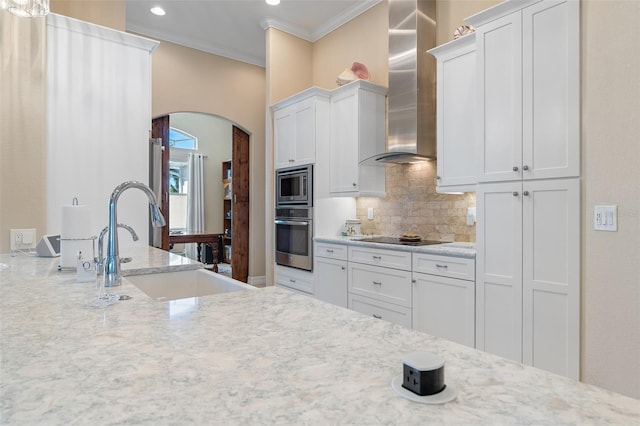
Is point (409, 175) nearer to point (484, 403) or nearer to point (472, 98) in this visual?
point (472, 98)

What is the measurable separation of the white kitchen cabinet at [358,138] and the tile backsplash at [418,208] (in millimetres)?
163

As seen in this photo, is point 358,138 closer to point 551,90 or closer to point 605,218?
point 551,90

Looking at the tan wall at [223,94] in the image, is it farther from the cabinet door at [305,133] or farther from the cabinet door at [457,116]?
the cabinet door at [457,116]

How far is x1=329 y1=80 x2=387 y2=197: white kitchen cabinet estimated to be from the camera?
3615mm

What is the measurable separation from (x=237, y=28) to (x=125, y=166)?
268 centimetres

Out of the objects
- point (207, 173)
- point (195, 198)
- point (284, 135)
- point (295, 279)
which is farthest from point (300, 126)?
point (207, 173)

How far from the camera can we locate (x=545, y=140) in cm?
214

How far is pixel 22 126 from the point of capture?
2.37m

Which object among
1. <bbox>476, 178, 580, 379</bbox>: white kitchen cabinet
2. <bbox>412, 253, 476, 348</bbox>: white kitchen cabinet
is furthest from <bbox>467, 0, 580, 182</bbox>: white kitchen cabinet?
<bbox>412, 253, 476, 348</bbox>: white kitchen cabinet

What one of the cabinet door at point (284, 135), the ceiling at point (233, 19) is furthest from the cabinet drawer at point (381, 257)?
the ceiling at point (233, 19)

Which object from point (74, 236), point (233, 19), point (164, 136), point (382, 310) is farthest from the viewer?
point (164, 136)

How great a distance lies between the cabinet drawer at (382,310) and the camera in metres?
2.80

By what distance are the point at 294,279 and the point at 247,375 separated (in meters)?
3.49

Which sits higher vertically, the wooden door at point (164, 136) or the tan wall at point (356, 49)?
the tan wall at point (356, 49)
